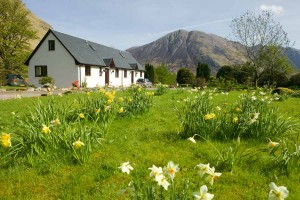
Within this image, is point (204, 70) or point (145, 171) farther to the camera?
point (204, 70)

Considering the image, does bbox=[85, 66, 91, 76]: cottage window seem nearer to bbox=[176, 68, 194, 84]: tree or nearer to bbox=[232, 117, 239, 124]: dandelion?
bbox=[176, 68, 194, 84]: tree

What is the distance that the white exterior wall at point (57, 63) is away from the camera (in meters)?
30.0

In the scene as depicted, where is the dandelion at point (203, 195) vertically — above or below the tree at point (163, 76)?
below

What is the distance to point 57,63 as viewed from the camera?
99.8ft

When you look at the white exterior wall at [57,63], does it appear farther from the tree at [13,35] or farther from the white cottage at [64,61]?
the tree at [13,35]


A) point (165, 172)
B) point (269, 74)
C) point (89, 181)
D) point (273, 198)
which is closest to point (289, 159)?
point (273, 198)

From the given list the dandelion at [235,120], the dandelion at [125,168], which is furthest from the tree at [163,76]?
the dandelion at [125,168]

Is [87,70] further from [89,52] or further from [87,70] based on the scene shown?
[89,52]

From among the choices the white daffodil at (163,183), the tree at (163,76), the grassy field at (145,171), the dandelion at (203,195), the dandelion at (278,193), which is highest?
the tree at (163,76)

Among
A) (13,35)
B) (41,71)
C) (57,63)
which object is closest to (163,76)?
(57,63)

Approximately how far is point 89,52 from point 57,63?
5.46 metres

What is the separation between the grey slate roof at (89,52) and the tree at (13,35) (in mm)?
5378

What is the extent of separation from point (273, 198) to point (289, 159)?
2416 millimetres

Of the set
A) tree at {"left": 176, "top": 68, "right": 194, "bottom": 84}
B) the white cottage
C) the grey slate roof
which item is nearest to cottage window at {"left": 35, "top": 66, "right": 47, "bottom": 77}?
the white cottage
